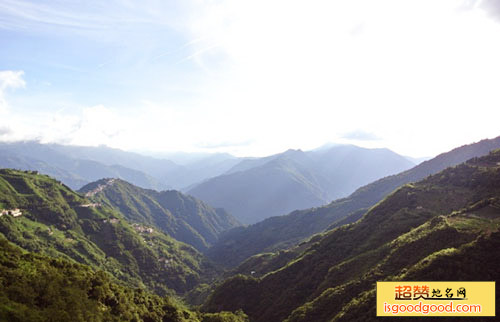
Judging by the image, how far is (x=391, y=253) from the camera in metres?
79.5

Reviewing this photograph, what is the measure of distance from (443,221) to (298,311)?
50.1 meters

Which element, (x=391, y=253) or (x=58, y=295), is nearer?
(x=58, y=295)

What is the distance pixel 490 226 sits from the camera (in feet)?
230

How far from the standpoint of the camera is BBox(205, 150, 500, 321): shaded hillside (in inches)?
2329

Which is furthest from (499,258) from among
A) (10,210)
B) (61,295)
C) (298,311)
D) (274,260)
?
(10,210)

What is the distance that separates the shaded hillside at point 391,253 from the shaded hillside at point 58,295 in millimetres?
45658

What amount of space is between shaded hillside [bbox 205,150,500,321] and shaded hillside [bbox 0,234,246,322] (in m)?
45.7

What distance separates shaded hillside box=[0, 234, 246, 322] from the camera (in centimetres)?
3916

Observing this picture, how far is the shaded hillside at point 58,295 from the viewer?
39156mm

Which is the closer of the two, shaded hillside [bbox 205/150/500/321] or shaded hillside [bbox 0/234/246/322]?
shaded hillside [bbox 0/234/246/322]

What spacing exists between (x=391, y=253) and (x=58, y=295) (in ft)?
261

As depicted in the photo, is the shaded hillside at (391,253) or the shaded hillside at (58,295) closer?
the shaded hillside at (58,295)

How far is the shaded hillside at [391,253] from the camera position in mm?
59156

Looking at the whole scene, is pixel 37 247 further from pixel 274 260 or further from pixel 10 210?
pixel 274 260
